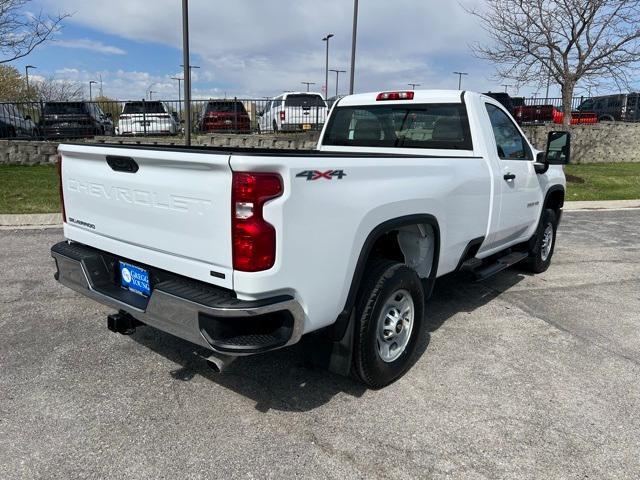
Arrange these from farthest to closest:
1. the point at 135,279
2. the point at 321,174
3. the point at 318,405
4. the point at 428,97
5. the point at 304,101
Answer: the point at 304,101
the point at 428,97
the point at 318,405
the point at 135,279
the point at 321,174

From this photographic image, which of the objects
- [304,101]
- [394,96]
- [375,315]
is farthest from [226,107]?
[375,315]

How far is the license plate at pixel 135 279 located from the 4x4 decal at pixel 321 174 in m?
1.16

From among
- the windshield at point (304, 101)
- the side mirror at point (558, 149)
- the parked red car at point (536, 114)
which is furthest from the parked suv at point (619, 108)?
the side mirror at point (558, 149)

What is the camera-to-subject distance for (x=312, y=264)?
104 inches

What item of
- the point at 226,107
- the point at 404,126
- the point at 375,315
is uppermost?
the point at 226,107

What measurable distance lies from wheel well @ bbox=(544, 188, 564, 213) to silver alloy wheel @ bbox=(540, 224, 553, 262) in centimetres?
28

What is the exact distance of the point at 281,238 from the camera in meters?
2.46

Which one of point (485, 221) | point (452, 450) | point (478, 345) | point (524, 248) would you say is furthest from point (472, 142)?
point (452, 450)

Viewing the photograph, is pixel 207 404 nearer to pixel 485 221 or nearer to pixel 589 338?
pixel 485 221

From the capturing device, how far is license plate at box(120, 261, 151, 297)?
9.95 feet

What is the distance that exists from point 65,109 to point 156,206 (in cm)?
1499

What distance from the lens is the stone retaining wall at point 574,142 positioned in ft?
47.7

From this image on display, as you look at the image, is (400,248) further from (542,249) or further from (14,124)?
(14,124)

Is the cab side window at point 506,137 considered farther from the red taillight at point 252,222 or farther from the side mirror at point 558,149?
the red taillight at point 252,222
